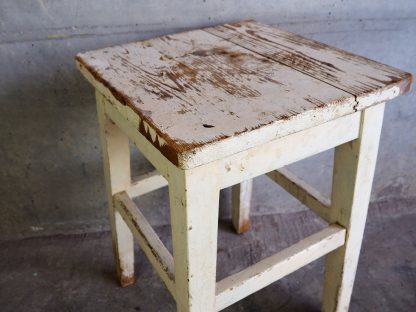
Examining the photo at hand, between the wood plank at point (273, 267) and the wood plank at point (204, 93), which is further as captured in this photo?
the wood plank at point (273, 267)

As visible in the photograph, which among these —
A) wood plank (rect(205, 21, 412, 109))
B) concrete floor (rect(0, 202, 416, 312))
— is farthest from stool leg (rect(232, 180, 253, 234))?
wood plank (rect(205, 21, 412, 109))

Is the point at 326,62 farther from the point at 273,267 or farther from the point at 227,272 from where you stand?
the point at 227,272

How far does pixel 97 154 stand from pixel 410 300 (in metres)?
0.99

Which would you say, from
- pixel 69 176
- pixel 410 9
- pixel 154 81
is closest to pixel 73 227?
pixel 69 176

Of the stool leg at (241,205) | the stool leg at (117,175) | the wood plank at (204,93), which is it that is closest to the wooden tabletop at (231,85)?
the wood plank at (204,93)

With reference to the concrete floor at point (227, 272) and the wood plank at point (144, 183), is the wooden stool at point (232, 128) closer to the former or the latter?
the wood plank at point (144, 183)

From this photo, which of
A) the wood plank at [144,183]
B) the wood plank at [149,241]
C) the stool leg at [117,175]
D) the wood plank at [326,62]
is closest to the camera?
the wood plank at [326,62]

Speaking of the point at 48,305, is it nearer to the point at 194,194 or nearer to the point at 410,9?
the point at 194,194

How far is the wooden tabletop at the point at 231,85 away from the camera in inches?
24.5

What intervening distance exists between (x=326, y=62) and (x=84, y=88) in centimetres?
67

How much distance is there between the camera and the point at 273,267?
0.85m

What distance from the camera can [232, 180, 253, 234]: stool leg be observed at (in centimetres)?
134

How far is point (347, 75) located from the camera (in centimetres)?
79

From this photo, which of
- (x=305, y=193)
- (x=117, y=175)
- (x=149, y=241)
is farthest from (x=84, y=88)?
(x=305, y=193)
